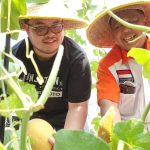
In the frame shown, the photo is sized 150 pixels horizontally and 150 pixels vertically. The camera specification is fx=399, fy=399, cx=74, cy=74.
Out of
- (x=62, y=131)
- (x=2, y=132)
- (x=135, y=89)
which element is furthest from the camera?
(x=135, y=89)

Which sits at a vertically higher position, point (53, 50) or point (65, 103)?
point (53, 50)

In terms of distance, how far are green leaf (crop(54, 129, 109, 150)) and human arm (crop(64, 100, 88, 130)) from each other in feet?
2.81

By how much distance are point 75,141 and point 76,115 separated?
888 mm

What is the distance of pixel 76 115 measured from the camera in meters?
1.17

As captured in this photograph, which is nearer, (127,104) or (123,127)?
(123,127)

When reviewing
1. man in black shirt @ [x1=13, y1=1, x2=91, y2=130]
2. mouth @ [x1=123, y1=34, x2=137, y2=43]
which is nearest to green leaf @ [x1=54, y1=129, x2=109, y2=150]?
mouth @ [x1=123, y1=34, x2=137, y2=43]

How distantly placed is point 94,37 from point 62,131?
0.90 meters

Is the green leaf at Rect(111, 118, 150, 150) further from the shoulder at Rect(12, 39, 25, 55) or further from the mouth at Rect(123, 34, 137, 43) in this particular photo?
the shoulder at Rect(12, 39, 25, 55)

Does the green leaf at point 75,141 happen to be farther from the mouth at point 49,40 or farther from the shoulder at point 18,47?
the shoulder at point 18,47

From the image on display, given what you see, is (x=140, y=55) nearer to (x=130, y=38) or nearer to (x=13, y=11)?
(x=13, y=11)

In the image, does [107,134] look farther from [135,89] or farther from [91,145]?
[135,89]

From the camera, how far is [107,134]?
1.14 feet

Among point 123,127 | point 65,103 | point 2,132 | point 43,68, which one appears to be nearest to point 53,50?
point 43,68

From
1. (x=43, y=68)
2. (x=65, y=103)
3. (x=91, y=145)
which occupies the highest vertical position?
(x=91, y=145)
